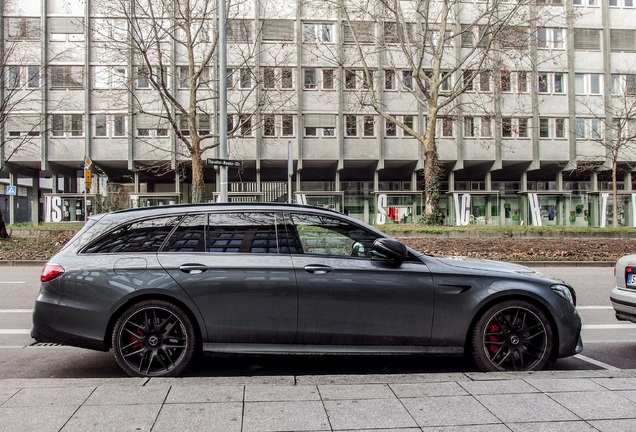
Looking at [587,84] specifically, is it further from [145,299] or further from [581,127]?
[145,299]

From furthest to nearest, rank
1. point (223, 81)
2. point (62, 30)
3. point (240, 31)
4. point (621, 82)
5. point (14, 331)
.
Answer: point (621, 82) < point (62, 30) < point (240, 31) < point (223, 81) < point (14, 331)

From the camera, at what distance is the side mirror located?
4.20 metres

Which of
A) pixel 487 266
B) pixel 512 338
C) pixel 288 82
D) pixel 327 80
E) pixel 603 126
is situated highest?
pixel 327 80

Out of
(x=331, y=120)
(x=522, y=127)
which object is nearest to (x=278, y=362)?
(x=331, y=120)

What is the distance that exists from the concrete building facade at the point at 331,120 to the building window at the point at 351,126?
0.25 feet

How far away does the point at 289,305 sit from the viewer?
13.7 feet

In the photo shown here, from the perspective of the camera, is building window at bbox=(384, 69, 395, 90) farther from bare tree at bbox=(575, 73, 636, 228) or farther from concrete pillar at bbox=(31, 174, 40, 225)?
concrete pillar at bbox=(31, 174, 40, 225)

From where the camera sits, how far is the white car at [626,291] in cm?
537

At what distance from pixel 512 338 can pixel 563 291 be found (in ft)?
2.16

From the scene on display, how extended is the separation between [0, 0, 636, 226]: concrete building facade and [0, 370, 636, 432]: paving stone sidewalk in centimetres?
2542

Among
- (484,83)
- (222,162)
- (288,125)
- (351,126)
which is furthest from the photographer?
(351,126)

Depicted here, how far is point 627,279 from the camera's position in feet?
18.2

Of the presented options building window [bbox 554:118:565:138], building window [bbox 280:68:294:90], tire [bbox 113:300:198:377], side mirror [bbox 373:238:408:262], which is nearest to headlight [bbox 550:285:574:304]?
side mirror [bbox 373:238:408:262]

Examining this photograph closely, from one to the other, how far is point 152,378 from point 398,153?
32.0 m
